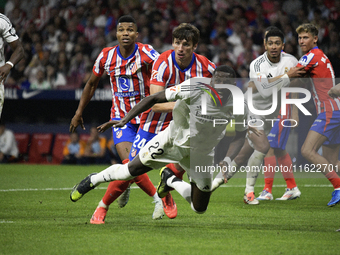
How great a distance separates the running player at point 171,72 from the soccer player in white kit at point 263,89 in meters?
2.00

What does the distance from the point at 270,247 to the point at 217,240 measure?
0.52 meters

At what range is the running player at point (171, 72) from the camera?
17.3 ft

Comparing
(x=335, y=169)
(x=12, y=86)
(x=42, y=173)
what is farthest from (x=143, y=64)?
(x=12, y=86)

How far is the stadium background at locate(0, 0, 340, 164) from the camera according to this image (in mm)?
13898

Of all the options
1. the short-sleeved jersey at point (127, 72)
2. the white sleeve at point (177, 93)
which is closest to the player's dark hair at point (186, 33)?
the short-sleeved jersey at point (127, 72)

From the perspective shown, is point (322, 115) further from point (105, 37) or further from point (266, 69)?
point (105, 37)

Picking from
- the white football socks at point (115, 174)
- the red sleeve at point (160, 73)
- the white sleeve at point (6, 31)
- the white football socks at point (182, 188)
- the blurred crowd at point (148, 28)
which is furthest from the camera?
the blurred crowd at point (148, 28)

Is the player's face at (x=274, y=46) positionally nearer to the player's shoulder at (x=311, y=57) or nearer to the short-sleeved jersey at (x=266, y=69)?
the short-sleeved jersey at (x=266, y=69)

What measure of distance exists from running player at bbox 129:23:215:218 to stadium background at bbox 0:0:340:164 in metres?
7.77

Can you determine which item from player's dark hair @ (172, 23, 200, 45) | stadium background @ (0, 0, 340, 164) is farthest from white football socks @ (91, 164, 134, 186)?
stadium background @ (0, 0, 340, 164)

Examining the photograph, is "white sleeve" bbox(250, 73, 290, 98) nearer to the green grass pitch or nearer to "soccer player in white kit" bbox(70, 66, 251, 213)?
the green grass pitch

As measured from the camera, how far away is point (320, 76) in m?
7.04

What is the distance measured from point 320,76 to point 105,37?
9.43m

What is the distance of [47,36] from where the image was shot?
621 inches
